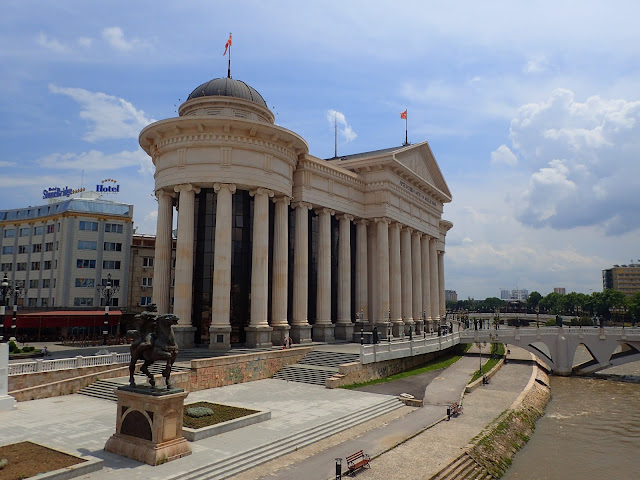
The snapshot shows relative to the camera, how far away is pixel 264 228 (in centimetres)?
3791

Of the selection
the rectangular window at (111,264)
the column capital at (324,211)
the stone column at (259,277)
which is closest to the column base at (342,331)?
the column capital at (324,211)

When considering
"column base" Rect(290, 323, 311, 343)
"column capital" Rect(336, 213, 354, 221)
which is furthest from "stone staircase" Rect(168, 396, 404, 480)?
"column capital" Rect(336, 213, 354, 221)

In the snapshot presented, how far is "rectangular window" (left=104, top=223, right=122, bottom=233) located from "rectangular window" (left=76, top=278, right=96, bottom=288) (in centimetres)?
673

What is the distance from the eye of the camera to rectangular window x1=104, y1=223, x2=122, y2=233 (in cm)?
6291

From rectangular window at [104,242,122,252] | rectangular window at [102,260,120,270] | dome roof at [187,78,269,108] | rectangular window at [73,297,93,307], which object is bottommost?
rectangular window at [73,297,93,307]

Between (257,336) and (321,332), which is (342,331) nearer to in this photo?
(321,332)

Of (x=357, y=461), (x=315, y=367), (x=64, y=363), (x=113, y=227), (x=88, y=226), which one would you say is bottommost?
(x=357, y=461)

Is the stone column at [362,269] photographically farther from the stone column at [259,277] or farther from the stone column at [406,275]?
the stone column at [259,277]

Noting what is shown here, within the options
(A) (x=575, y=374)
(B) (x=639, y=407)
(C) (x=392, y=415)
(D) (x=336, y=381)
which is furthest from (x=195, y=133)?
(A) (x=575, y=374)

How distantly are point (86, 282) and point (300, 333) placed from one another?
34732mm

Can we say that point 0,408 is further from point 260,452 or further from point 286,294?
point 286,294

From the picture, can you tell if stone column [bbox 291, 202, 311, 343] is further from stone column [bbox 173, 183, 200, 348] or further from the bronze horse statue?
the bronze horse statue

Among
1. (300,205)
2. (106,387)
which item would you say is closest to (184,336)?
(106,387)

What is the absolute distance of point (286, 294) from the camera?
39500 mm
